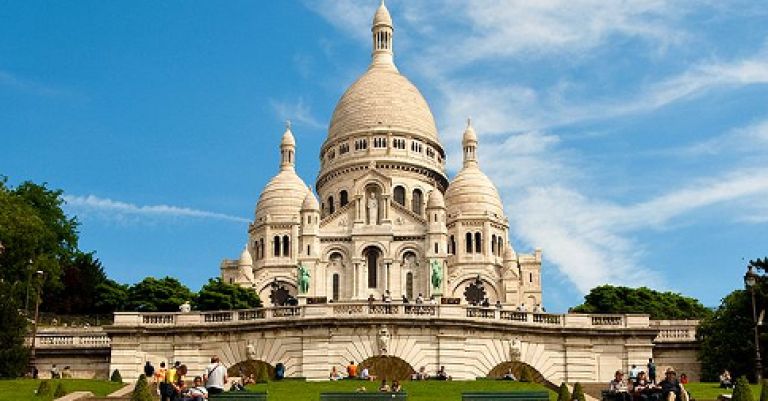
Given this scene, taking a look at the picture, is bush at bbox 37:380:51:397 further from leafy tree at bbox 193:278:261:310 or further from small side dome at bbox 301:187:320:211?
small side dome at bbox 301:187:320:211

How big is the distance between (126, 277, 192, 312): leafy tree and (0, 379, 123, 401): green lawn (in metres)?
40.5

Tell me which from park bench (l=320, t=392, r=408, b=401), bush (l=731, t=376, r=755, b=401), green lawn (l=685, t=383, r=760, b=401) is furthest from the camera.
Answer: green lawn (l=685, t=383, r=760, b=401)

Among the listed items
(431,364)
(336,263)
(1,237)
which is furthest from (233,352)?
(336,263)

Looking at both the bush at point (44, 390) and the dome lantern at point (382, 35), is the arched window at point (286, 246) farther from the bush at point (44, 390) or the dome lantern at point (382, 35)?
the bush at point (44, 390)

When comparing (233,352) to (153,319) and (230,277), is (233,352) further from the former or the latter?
(230,277)

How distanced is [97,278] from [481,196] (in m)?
44.0

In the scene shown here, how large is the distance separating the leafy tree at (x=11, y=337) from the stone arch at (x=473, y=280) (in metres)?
63.5

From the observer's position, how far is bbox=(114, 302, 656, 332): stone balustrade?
160 ft

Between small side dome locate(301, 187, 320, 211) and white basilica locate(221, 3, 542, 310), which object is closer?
white basilica locate(221, 3, 542, 310)

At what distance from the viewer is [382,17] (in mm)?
144625

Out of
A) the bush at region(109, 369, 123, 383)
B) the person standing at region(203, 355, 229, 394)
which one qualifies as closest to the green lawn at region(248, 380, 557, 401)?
the person standing at region(203, 355, 229, 394)

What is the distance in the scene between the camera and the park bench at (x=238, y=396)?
31031 millimetres

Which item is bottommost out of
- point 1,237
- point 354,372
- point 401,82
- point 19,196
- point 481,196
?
point 354,372

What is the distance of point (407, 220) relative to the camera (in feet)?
378
